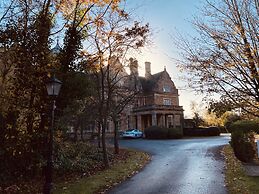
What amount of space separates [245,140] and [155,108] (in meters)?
30.8

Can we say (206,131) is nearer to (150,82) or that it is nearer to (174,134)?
(174,134)

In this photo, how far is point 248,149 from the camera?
1540 centimetres

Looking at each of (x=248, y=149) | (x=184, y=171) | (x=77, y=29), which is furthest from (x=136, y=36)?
(x=248, y=149)

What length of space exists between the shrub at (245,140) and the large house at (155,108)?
29306 mm

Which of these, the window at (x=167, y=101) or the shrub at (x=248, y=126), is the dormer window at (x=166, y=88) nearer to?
the window at (x=167, y=101)

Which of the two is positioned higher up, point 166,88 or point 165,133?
point 166,88

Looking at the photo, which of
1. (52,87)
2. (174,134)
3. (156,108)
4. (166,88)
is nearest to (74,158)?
(52,87)

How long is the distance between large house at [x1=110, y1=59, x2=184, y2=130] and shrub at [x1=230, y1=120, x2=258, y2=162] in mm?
29306

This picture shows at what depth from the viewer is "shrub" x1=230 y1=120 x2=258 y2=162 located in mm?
15336

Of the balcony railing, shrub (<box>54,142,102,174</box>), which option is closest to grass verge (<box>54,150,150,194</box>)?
shrub (<box>54,142,102,174</box>)

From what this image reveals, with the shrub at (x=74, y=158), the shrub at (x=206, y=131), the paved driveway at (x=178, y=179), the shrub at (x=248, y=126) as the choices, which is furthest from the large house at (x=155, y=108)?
the paved driveway at (x=178, y=179)

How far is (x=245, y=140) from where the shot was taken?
15.5 m

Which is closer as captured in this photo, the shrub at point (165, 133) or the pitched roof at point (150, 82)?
the shrub at point (165, 133)

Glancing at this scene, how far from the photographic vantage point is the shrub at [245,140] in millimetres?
15336
